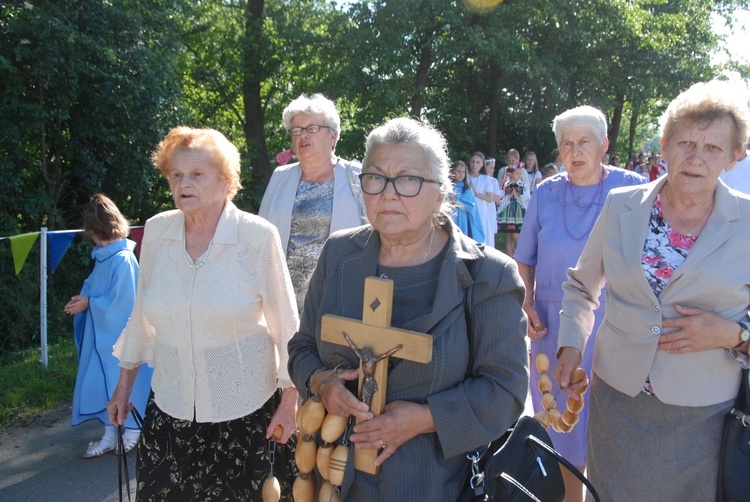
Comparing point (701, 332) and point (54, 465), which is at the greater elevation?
point (701, 332)

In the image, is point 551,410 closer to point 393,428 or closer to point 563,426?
point 563,426

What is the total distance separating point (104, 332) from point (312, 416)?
128 inches

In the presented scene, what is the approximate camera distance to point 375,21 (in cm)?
1513

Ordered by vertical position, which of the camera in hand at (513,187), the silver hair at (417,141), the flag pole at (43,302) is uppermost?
the silver hair at (417,141)

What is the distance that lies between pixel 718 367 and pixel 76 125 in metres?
8.27

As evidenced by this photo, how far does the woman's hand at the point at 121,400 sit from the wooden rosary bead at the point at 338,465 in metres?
1.33

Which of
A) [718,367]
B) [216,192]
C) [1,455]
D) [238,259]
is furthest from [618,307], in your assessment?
[1,455]

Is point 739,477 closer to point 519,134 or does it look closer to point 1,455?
point 1,455

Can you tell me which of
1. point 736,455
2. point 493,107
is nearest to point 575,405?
point 736,455

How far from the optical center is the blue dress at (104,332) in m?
4.49

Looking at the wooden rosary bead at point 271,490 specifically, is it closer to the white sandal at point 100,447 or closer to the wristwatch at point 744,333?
the wristwatch at point 744,333

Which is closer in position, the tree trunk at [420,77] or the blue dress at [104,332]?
the blue dress at [104,332]

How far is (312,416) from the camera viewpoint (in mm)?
1937

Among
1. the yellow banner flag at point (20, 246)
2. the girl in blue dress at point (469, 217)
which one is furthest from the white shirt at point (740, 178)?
the yellow banner flag at point (20, 246)
